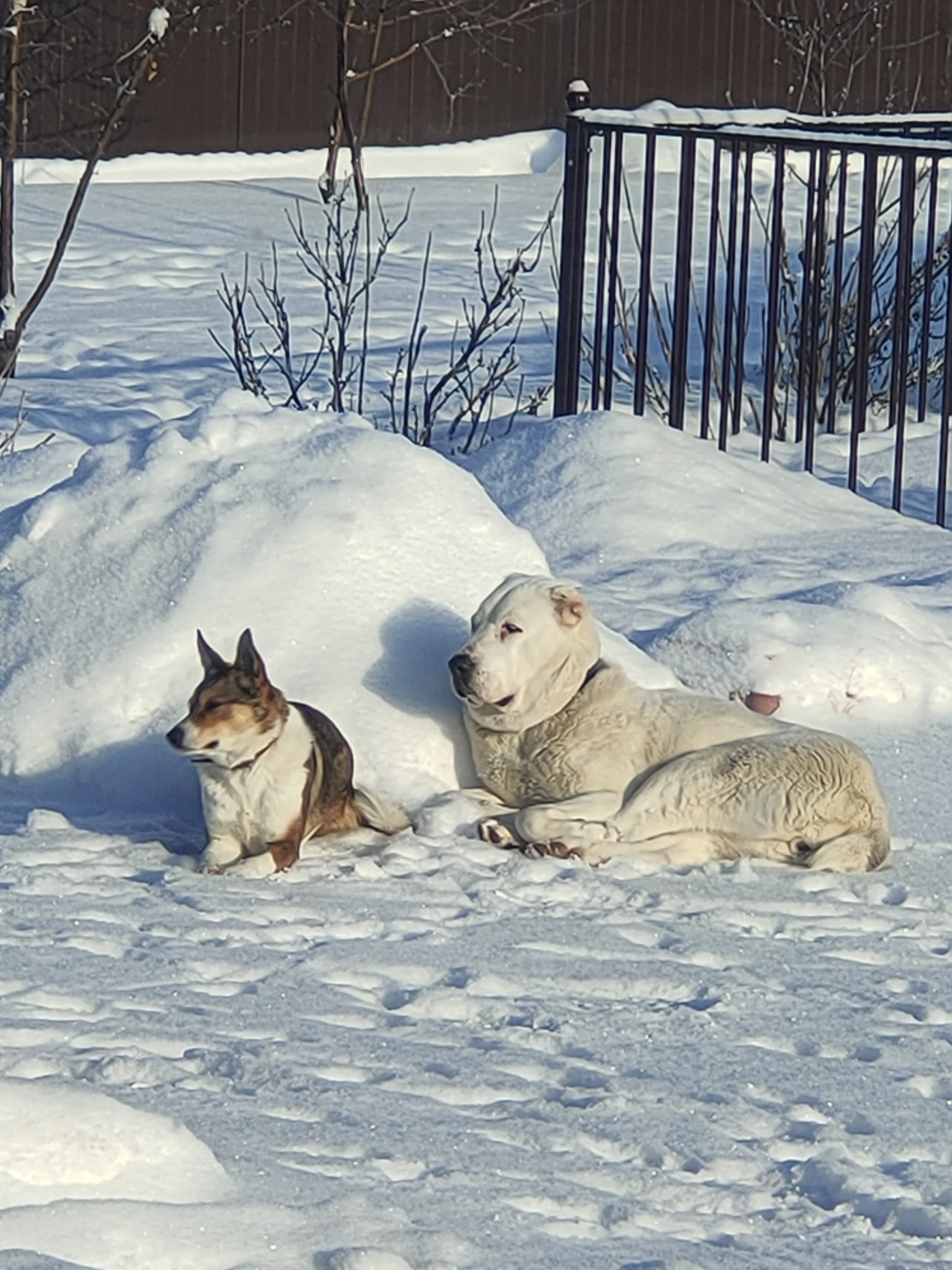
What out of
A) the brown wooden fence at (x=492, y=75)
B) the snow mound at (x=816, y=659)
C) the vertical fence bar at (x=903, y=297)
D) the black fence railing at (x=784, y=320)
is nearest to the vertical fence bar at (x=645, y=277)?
the black fence railing at (x=784, y=320)

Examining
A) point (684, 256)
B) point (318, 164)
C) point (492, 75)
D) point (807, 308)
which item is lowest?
point (807, 308)

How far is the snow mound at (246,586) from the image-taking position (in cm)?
556

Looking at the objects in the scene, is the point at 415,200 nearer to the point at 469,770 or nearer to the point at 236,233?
the point at 236,233

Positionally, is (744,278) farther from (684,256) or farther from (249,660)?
(249,660)

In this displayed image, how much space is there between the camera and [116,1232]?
2744mm

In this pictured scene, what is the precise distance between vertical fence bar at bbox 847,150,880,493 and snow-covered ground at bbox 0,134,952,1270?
955mm

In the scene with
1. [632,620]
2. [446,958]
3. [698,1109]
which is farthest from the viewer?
[632,620]

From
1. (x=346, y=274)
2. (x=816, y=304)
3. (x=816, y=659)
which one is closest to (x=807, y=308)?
(x=816, y=304)

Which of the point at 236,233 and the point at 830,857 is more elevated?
the point at 236,233

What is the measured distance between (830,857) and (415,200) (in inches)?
503

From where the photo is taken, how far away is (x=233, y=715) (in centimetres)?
479

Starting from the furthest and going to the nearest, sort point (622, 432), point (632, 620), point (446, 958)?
point (622, 432), point (632, 620), point (446, 958)

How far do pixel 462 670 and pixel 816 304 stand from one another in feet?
15.9

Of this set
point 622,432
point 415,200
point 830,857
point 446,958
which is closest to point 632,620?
point 622,432
